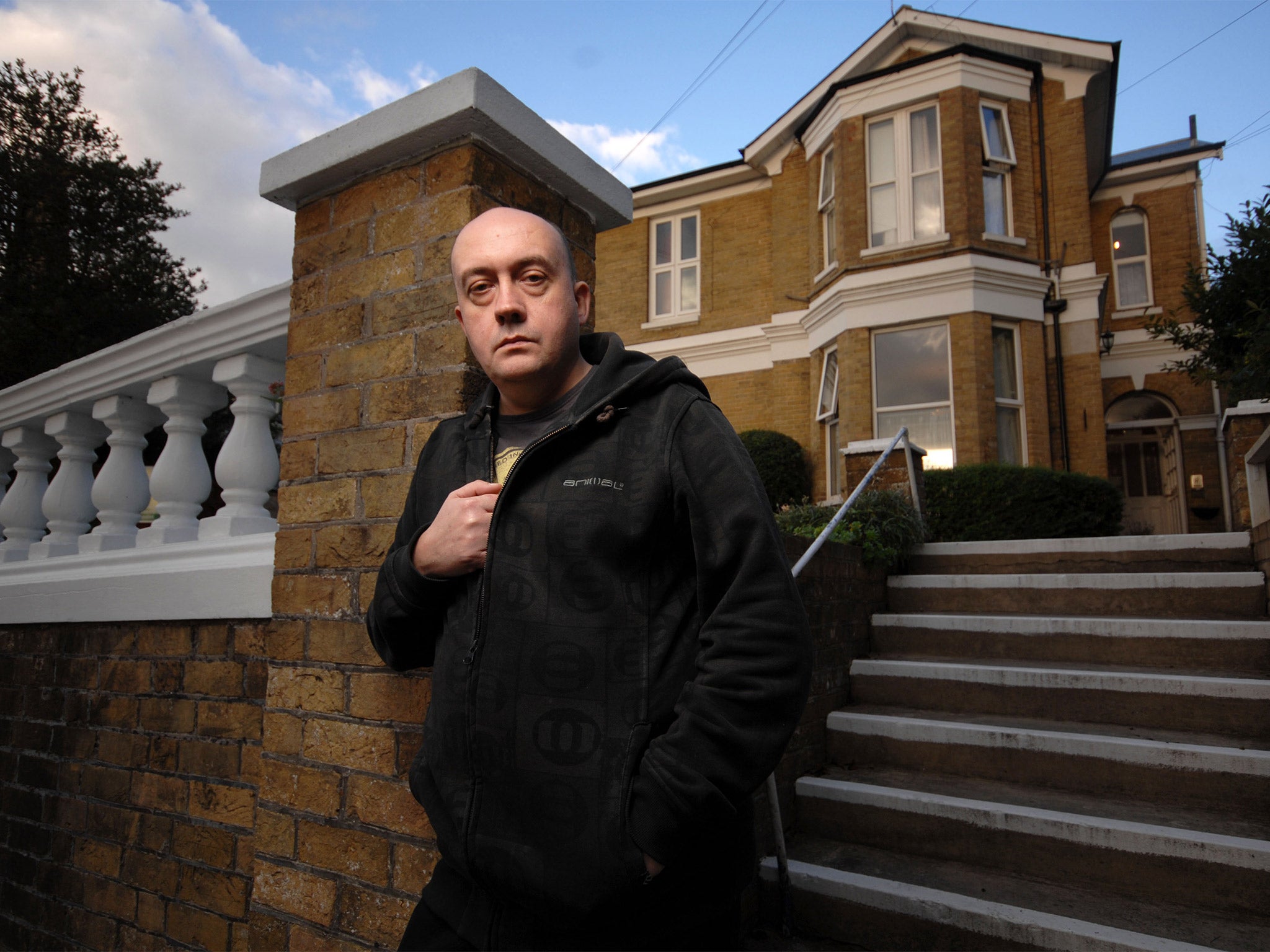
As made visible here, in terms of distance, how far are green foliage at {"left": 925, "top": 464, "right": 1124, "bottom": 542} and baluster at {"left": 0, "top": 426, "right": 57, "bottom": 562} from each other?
7.53m

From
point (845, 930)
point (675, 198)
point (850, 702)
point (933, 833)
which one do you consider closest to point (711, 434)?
point (845, 930)

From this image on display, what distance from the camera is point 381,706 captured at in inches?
76.0

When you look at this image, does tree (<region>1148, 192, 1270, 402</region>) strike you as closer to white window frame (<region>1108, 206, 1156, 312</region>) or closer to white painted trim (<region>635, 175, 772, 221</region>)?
white window frame (<region>1108, 206, 1156, 312</region>)

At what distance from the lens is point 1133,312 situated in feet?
43.4

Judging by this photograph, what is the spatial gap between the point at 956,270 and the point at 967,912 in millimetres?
9254

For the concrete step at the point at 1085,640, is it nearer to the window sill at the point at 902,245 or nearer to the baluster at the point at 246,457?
the baluster at the point at 246,457

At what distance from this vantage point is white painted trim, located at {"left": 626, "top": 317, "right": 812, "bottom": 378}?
40.3ft

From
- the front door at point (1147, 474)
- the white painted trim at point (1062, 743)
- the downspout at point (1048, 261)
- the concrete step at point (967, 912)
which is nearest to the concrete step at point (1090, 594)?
the white painted trim at point (1062, 743)

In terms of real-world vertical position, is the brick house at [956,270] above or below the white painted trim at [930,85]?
below

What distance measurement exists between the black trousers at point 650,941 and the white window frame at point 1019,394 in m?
9.82

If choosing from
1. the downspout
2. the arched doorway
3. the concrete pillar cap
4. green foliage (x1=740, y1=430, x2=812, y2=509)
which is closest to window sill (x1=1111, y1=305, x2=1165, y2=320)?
the arched doorway

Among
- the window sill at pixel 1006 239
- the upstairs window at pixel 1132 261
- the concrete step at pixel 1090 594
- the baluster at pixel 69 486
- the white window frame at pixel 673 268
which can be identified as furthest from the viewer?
the white window frame at pixel 673 268

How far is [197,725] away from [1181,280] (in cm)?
1567

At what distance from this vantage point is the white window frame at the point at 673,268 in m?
13.6
